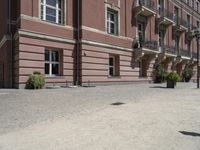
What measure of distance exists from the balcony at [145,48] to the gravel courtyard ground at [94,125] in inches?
630

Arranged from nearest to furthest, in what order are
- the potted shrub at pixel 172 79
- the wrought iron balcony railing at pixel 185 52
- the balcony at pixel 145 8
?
1. the potted shrub at pixel 172 79
2. the balcony at pixel 145 8
3. the wrought iron balcony railing at pixel 185 52

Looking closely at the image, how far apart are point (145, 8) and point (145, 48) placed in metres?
3.99

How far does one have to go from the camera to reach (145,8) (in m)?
29.1

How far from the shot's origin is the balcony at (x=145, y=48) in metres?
28.4

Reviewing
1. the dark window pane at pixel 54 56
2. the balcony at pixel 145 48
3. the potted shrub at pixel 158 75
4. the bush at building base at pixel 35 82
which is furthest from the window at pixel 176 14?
the bush at building base at pixel 35 82

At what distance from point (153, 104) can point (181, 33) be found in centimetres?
3113

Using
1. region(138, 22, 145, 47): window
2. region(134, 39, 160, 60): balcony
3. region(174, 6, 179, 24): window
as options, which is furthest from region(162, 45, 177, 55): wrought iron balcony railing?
region(138, 22, 145, 47): window

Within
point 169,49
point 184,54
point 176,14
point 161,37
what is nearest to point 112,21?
point 161,37

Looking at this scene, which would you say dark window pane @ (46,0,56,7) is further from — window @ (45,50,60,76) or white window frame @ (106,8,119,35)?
white window frame @ (106,8,119,35)

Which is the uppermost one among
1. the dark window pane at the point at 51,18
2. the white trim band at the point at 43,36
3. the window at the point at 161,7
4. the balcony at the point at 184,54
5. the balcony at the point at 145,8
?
the window at the point at 161,7

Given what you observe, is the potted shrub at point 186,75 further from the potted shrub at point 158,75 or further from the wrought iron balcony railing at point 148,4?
the wrought iron balcony railing at point 148,4

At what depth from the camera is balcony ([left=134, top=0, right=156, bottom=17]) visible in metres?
28.7

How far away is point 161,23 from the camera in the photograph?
3422 centimetres

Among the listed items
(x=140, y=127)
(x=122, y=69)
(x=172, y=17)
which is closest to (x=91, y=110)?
(x=140, y=127)
